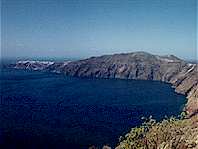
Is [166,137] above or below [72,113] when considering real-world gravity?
above

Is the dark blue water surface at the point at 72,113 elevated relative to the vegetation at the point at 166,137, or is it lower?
lower

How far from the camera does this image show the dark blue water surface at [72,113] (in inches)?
2749

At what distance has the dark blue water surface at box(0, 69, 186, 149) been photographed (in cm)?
6981

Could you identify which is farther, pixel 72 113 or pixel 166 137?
pixel 72 113

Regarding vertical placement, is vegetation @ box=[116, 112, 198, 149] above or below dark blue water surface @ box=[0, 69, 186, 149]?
above

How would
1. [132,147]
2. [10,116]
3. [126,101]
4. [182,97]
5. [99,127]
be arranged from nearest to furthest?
1. [132,147]
2. [99,127]
3. [10,116]
4. [126,101]
5. [182,97]

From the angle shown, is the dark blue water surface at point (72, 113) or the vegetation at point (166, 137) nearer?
the vegetation at point (166, 137)

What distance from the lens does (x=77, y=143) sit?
67062 millimetres

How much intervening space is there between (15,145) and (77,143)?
11635 millimetres

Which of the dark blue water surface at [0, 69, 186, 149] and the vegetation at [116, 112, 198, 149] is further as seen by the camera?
the dark blue water surface at [0, 69, 186, 149]

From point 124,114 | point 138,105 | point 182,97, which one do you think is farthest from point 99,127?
point 182,97

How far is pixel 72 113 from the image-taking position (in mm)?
98375

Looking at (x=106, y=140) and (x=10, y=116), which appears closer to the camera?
(x=106, y=140)

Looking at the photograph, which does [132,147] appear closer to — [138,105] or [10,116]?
[10,116]
